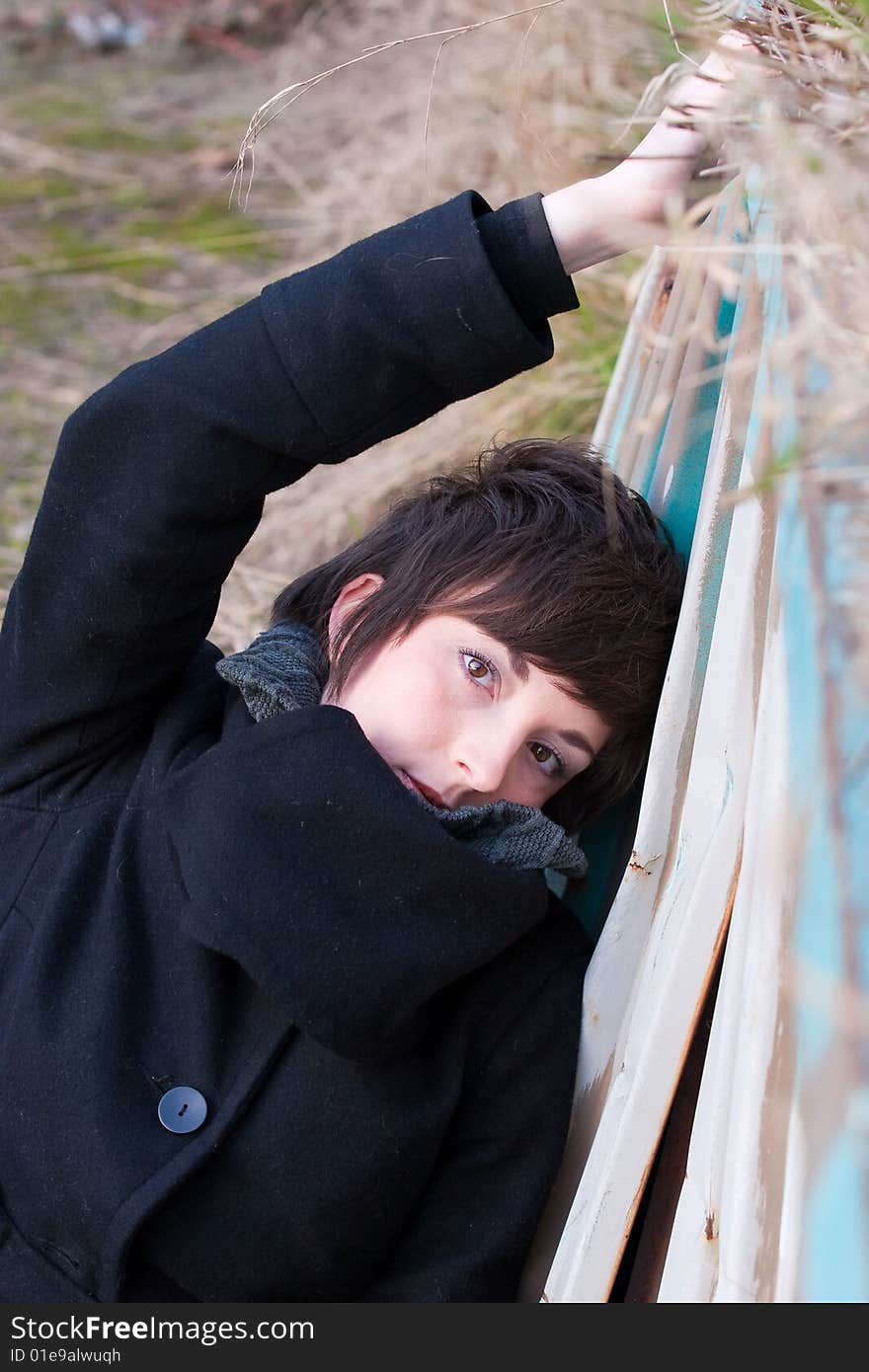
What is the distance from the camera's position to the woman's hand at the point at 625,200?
1179mm

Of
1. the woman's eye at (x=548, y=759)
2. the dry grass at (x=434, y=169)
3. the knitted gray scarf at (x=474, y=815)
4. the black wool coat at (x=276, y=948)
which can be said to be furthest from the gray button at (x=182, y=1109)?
the dry grass at (x=434, y=169)

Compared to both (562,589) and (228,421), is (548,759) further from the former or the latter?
(228,421)

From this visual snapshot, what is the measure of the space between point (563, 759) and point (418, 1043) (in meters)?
0.34

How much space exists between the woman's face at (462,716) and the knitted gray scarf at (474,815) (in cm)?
3

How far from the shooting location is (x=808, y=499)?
0.78m

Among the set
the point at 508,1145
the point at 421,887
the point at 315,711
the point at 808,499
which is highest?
the point at 808,499

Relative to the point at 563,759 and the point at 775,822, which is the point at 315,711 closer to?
the point at 563,759

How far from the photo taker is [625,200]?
1197 millimetres

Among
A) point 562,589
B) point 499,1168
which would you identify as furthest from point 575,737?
point 499,1168

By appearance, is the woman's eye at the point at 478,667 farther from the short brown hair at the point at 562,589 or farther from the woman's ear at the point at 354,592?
the woman's ear at the point at 354,592

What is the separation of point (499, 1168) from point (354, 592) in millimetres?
653

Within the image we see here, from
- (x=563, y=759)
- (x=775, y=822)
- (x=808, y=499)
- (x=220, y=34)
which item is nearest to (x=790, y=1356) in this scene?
(x=775, y=822)

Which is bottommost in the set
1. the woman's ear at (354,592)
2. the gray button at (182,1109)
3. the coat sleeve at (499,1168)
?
the coat sleeve at (499,1168)

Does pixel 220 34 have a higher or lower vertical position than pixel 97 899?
higher
